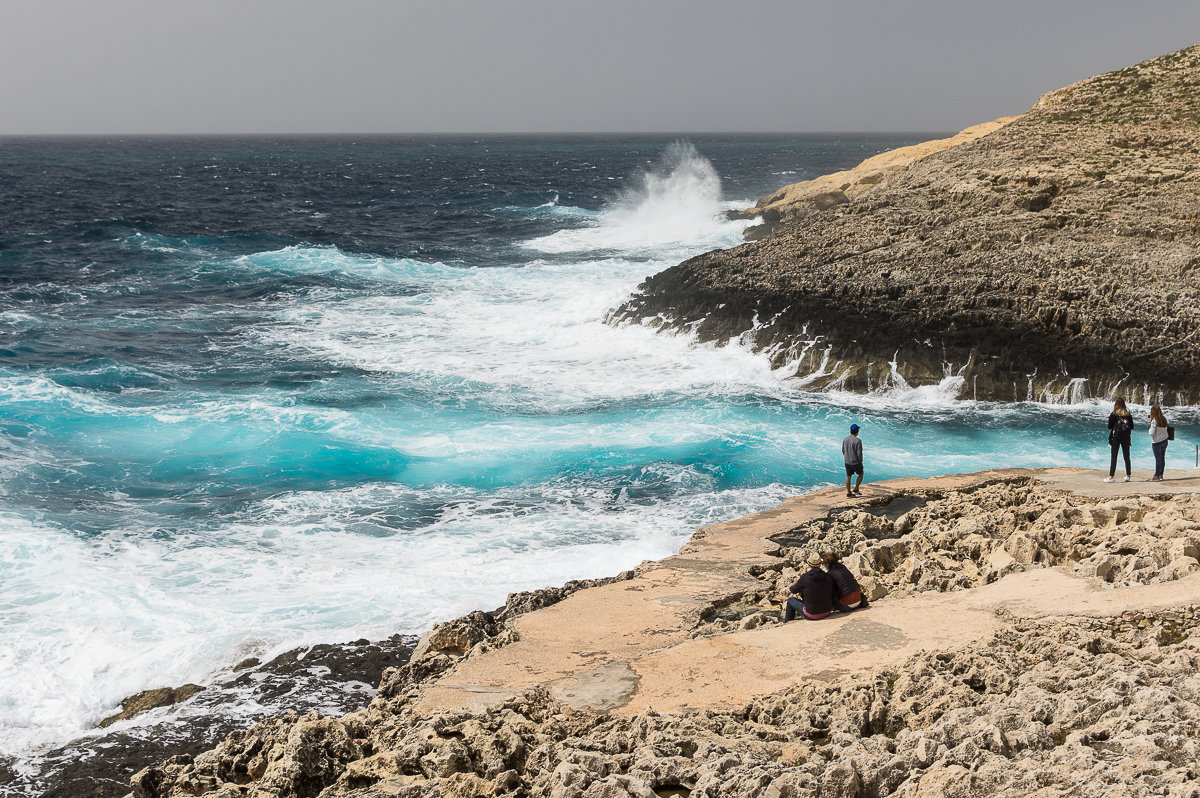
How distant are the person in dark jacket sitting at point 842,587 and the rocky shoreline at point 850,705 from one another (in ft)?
0.86

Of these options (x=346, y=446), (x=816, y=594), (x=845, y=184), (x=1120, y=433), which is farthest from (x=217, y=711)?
(x=845, y=184)

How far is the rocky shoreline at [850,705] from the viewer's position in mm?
5457

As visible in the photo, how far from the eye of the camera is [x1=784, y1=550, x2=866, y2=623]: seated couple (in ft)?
28.6

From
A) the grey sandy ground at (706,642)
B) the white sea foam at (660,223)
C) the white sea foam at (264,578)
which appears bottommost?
the white sea foam at (264,578)

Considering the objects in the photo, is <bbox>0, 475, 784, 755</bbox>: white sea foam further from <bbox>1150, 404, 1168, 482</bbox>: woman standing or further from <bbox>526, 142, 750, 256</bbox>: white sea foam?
<bbox>526, 142, 750, 256</bbox>: white sea foam

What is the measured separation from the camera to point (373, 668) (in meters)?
10.6

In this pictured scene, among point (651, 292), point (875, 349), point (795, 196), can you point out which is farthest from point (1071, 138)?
point (795, 196)

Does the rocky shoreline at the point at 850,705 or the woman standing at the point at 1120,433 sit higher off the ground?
the woman standing at the point at 1120,433

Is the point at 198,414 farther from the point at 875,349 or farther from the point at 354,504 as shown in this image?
the point at 875,349

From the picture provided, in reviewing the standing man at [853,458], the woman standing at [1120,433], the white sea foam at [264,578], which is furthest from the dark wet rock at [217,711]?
the woman standing at [1120,433]

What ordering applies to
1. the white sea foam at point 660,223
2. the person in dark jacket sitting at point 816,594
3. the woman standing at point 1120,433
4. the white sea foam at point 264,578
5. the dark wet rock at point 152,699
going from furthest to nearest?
the white sea foam at point 660,223
the woman standing at point 1120,433
the white sea foam at point 264,578
the dark wet rock at point 152,699
the person in dark jacket sitting at point 816,594

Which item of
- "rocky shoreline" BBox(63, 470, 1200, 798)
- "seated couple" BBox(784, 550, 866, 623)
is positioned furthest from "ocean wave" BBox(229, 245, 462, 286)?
"seated couple" BBox(784, 550, 866, 623)

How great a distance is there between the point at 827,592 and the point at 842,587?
21 cm

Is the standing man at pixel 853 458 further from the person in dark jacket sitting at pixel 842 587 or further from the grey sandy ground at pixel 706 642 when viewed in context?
the person in dark jacket sitting at pixel 842 587
